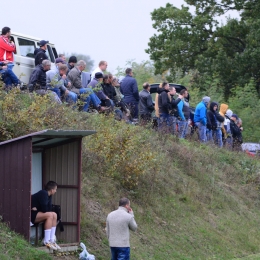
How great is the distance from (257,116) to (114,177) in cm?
1985

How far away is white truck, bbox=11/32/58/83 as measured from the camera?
1983 centimetres

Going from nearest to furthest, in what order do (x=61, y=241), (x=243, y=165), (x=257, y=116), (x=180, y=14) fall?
(x=61, y=241) < (x=243, y=165) < (x=257, y=116) < (x=180, y=14)

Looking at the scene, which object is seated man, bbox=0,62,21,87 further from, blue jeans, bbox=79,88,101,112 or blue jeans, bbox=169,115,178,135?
blue jeans, bbox=169,115,178,135

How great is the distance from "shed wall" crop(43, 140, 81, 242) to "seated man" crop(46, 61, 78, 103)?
412cm

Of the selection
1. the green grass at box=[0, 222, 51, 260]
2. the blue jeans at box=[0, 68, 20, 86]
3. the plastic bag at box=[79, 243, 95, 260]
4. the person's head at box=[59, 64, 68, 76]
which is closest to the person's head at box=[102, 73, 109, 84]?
the person's head at box=[59, 64, 68, 76]

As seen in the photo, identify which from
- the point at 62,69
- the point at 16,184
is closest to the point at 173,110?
the point at 62,69

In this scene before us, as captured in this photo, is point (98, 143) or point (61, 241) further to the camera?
point (98, 143)

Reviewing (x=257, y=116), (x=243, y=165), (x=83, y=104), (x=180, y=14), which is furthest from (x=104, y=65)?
(x=180, y=14)

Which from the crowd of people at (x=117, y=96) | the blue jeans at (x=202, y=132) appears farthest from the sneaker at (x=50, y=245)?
the blue jeans at (x=202, y=132)

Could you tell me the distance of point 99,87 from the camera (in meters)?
19.3

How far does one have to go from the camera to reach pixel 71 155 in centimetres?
1366

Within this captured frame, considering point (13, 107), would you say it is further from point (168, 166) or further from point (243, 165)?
point (243, 165)

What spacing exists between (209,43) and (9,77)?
23.0 m

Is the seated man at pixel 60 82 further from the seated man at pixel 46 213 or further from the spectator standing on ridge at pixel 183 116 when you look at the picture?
the seated man at pixel 46 213
